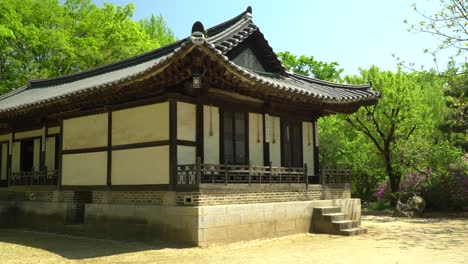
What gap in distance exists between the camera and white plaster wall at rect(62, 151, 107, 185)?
551 inches

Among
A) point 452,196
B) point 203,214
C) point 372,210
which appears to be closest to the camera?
point 203,214

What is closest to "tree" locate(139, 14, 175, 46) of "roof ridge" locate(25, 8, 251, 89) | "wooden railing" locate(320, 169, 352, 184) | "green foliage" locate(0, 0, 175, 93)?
"green foliage" locate(0, 0, 175, 93)

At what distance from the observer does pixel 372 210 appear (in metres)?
27.5

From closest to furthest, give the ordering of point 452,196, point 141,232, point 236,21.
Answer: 1. point 141,232
2. point 236,21
3. point 452,196

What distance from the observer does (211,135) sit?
1314 cm

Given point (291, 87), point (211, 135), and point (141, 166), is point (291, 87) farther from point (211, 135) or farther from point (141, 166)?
point (141, 166)

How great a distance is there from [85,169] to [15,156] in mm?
6264

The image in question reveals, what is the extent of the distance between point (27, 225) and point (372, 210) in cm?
1973

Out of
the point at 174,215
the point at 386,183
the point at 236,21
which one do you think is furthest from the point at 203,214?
the point at 386,183

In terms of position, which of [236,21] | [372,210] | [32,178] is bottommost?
[372,210]

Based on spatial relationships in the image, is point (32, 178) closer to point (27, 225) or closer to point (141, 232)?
point (27, 225)

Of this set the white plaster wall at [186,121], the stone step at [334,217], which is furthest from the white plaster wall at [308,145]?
the white plaster wall at [186,121]

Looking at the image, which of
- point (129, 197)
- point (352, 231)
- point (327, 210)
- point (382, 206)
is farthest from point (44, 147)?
point (382, 206)

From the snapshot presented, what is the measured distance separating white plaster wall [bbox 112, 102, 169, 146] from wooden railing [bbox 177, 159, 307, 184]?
1.24 metres
